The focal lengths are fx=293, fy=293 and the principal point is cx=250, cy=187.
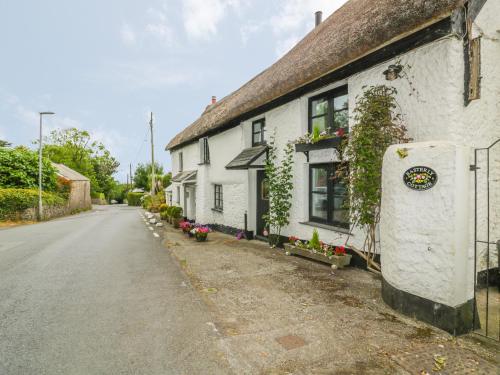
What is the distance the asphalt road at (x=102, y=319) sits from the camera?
2.97m

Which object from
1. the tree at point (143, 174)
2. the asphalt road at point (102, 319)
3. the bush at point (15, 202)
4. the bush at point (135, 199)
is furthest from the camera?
the tree at point (143, 174)

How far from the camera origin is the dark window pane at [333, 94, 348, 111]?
21.2 ft

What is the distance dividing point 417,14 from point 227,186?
A: 8.27 m

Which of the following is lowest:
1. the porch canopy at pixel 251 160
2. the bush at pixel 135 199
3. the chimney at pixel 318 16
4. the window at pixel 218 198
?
the bush at pixel 135 199

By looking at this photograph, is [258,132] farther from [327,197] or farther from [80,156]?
[80,156]

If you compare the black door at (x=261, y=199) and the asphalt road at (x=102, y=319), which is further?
the black door at (x=261, y=199)

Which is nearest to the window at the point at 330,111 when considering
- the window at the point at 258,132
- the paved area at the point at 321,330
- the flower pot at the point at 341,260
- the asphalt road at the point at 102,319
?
the window at the point at 258,132

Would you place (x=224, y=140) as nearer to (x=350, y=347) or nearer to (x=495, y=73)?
(x=495, y=73)

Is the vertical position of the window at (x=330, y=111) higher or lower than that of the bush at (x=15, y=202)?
higher

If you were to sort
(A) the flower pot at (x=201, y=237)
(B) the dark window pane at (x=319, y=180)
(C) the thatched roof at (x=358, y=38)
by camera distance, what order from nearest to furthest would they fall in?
(C) the thatched roof at (x=358, y=38) < (B) the dark window pane at (x=319, y=180) < (A) the flower pot at (x=201, y=237)

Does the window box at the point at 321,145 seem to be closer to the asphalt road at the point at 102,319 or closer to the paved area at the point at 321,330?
the paved area at the point at 321,330

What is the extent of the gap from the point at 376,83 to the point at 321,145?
1.59 m

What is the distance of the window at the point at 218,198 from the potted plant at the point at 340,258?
680cm

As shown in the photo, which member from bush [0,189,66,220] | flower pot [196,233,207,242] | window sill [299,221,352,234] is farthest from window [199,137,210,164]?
bush [0,189,66,220]
